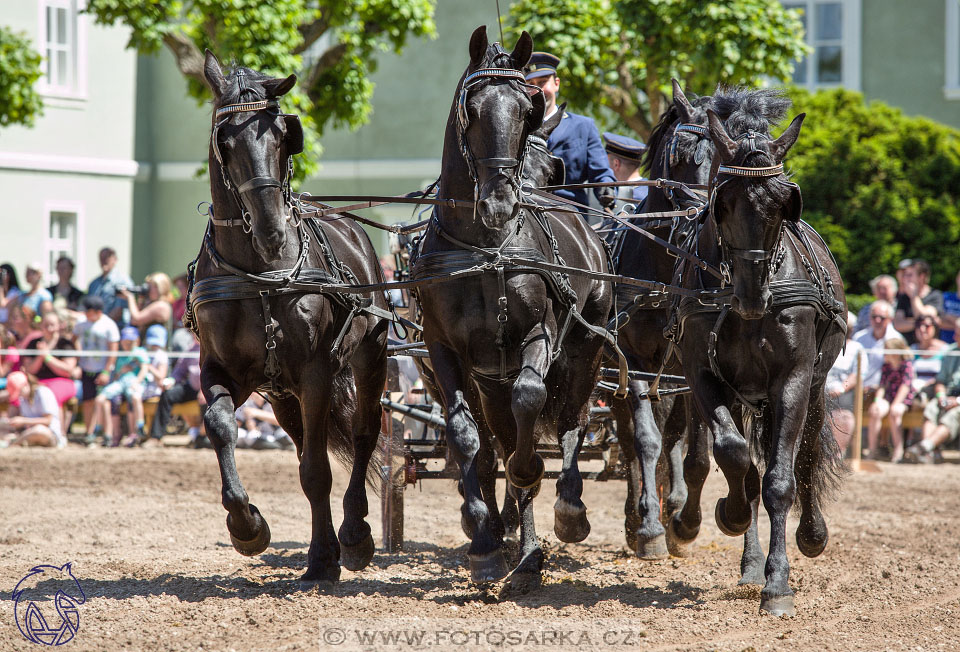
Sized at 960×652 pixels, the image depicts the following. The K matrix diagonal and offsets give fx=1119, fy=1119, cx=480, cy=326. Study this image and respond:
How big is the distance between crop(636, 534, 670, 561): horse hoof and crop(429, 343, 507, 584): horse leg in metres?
1.36

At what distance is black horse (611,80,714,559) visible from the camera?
594 cm

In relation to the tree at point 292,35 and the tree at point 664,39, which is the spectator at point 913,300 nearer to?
the tree at point 664,39

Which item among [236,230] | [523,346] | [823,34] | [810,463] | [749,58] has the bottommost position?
[810,463]

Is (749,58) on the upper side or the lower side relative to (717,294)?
A: upper

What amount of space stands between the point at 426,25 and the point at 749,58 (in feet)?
13.3

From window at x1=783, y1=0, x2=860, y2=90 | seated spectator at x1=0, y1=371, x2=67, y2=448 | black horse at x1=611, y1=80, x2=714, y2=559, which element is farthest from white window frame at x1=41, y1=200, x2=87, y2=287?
black horse at x1=611, y1=80, x2=714, y2=559

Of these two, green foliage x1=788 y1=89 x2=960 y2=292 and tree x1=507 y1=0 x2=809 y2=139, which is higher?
tree x1=507 y1=0 x2=809 y2=139

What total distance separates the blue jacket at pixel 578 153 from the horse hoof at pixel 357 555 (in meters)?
2.49

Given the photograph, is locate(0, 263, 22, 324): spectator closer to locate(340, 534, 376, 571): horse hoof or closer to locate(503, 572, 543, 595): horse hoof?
locate(340, 534, 376, 571): horse hoof

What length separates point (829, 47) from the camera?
57.6ft

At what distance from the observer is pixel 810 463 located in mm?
5555

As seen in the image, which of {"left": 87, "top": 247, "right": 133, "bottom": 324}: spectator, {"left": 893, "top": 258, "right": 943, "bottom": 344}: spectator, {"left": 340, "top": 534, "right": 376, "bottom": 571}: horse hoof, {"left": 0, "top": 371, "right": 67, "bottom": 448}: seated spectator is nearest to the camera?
{"left": 340, "top": 534, "right": 376, "bottom": 571}: horse hoof

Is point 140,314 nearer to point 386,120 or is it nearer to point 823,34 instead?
point 386,120

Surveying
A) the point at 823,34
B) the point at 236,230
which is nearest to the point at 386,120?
the point at 823,34
